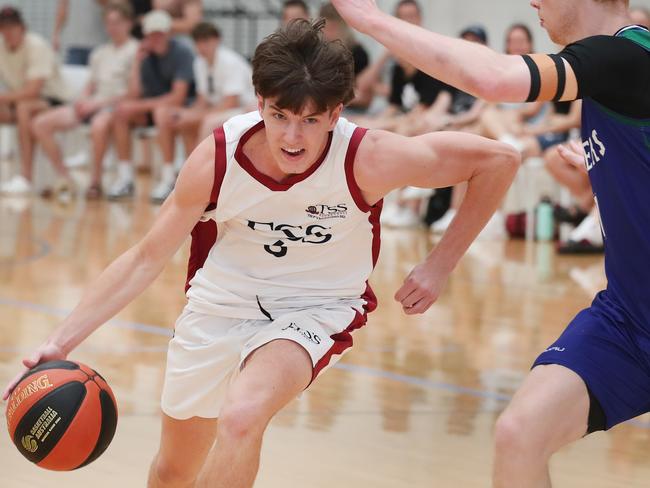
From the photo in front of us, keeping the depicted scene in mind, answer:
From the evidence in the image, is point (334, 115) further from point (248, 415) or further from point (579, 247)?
point (579, 247)

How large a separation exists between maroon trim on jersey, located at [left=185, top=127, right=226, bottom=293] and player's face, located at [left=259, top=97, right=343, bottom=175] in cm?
16

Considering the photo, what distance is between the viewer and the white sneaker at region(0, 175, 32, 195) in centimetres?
1393

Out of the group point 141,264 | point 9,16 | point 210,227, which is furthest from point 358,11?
point 9,16

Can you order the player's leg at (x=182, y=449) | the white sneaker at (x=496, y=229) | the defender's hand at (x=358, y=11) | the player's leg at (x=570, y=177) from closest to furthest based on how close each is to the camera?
1. the defender's hand at (x=358, y=11)
2. the player's leg at (x=182, y=449)
3. the player's leg at (x=570, y=177)
4. the white sneaker at (x=496, y=229)

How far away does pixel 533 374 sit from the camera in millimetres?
2959

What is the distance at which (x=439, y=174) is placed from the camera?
3.38 m

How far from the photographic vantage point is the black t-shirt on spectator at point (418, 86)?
38.0ft

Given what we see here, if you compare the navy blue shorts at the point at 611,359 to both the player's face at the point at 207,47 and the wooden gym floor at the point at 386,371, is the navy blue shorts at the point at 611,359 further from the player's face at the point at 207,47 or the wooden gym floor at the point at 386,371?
the player's face at the point at 207,47

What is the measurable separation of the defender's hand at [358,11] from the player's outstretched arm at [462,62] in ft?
0.14

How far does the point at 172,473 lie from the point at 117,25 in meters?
11.5

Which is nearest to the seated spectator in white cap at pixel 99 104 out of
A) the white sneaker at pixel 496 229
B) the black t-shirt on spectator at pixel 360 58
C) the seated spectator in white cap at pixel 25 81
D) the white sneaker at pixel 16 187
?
the seated spectator in white cap at pixel 25 81

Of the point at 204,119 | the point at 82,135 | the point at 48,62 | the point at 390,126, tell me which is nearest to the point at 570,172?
the point at 390,126

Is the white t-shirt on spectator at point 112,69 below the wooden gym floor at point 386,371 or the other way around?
below

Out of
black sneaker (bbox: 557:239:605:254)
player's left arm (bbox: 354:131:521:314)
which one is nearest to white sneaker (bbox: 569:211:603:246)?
black sneaker (bbox: 557:239:605:254)
